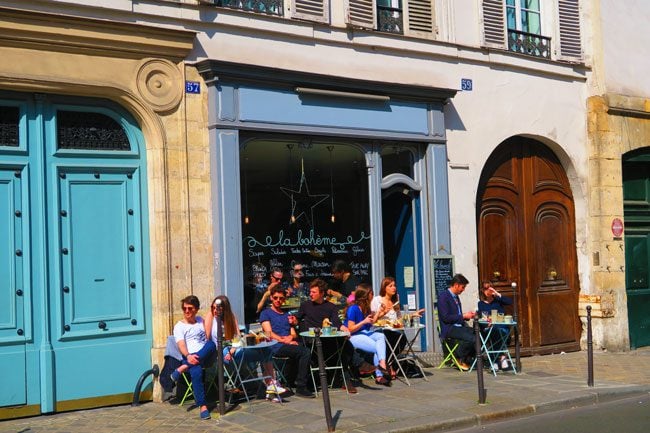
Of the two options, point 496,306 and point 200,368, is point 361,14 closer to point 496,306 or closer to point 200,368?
point 496,306

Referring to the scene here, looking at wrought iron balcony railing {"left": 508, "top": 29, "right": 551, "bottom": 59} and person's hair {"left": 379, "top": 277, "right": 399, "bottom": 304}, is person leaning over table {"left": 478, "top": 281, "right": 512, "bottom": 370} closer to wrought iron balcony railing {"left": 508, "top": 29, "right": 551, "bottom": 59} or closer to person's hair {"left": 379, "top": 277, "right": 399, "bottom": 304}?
person's hair {"left": 379, "top": 277, "right": 399, "bottom": 304}

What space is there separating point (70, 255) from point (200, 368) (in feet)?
6.04

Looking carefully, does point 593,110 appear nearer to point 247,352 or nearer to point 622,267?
point 622,267

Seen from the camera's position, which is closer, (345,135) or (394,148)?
(345,135)

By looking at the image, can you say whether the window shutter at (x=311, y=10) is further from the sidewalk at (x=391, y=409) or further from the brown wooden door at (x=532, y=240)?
the sidewalk at (x=391, y=409)

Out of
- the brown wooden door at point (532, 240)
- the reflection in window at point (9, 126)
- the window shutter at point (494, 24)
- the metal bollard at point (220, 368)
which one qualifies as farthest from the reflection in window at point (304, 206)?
the window shutter at point (494, 24)

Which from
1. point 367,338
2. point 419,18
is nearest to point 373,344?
point 367,338

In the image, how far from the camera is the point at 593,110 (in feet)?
48.8

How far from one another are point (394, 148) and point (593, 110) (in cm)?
427

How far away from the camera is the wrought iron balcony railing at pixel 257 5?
1084 cm

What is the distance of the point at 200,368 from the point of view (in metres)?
9.25

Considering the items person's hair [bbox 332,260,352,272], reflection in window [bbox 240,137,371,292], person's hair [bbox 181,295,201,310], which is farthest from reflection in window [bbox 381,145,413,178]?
person's hair [bbox 181,295,201,310]

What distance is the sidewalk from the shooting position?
8.61 meters

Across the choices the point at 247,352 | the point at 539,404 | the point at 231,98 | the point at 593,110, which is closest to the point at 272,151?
the point at 231,98
